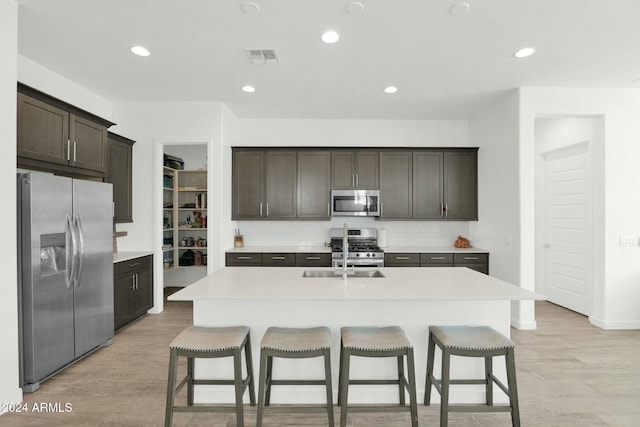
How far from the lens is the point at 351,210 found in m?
5.14

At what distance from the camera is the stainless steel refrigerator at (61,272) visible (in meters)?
2.59

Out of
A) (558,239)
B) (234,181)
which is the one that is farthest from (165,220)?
(558,239)

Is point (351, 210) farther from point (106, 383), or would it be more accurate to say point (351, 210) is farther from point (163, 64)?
point (106, 383)

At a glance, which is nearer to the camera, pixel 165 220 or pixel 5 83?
pixel 5 83

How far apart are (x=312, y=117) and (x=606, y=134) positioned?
3800mm

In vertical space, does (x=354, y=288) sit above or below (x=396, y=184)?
below

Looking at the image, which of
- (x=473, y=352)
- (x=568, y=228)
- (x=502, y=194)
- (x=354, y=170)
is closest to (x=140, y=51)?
(x=354, y=170)

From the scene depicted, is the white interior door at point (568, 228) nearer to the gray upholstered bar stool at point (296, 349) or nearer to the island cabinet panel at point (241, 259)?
the gray upholstered bar stool at point (296, 349)

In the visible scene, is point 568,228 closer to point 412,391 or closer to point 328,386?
point 412,391

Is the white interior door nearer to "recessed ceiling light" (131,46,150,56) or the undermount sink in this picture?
the undermount sink

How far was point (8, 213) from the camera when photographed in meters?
2.39

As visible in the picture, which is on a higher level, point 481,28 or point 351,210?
point 481,28

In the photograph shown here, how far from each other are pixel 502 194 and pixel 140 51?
440 cm

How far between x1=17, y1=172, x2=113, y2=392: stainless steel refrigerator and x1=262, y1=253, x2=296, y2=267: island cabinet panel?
1897 mm
